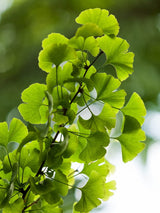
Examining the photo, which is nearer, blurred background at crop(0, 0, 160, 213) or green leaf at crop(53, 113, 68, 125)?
green leaf at crop(53, 113, 68, 125)

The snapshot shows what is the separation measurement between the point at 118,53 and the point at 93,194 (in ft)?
0.44

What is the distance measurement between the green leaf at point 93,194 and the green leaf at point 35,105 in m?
0.07

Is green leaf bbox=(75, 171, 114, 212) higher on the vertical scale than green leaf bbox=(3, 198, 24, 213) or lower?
lower

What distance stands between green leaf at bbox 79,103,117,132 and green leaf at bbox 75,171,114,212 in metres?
0.05

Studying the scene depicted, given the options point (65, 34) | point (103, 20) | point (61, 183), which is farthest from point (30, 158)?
point (65, 34)

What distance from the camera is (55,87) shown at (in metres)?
0.28

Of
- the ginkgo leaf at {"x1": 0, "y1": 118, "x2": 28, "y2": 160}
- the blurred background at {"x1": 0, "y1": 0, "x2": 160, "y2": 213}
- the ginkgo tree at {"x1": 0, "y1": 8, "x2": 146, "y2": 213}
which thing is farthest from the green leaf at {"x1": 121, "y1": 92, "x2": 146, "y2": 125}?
the blurred background at {"x1": 0, "y1": 0, "x2": 160, "y2": 213}

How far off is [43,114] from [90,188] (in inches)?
3.3

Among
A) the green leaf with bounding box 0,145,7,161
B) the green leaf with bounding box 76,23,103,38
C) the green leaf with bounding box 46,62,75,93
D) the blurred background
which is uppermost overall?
the green leaf with bounding box 76,23,103,38

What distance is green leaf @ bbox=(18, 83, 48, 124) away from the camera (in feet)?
0.99

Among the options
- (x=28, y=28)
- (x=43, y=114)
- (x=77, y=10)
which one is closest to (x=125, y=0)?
(x=77, y=10)

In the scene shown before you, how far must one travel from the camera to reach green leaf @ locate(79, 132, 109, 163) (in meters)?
0.28

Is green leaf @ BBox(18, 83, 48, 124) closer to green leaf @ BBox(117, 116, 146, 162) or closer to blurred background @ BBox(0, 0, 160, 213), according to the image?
green leaf @ BBox(117, 116, 146, 162)

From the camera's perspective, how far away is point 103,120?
0.29 m
